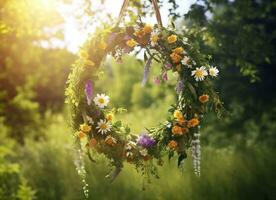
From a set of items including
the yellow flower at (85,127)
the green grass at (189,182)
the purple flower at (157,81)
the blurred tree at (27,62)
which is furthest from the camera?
the blurred tree at (27,62)

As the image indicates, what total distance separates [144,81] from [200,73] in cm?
38

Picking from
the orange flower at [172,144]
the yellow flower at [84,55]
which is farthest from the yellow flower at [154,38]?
the orange flower at [172,144]

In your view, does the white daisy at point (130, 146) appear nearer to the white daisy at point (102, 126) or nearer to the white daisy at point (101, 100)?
the white daisy at point (102, 126)

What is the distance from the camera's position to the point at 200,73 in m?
4.02

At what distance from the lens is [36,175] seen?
948 centimetres

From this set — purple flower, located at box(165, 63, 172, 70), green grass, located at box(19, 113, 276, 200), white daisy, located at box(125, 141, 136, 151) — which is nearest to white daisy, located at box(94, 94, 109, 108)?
white daisy, located at box(125, 141, 136, 151)

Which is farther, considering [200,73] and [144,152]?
[144,152]

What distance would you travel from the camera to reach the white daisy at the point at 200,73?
4012 mm

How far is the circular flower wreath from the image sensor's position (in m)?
4.03

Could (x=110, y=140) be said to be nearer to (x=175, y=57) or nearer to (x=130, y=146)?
(x=130, y=146)

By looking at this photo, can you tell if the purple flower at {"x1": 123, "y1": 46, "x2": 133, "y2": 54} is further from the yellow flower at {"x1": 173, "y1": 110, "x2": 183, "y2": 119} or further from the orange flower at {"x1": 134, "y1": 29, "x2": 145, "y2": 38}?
the yellow flower at {"x1": 173, "y1": 110, "x2": 183, "y2": 119}

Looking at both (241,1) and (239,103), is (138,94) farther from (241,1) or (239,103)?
(241,1)

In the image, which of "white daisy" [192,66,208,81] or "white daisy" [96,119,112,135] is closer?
"white daisy" [192,66,208,81]

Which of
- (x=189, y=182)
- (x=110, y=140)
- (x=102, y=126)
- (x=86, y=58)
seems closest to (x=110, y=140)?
(x=110, y=140)
